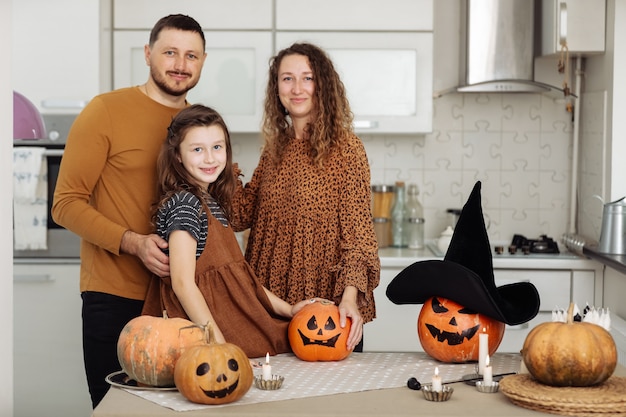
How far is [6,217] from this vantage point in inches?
83.0

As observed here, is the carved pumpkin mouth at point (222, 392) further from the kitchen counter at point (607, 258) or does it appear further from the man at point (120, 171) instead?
the kitchen counter at point (607, 258)

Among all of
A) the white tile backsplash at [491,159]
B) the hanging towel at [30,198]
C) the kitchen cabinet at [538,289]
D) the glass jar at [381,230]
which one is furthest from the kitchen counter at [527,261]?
the hanging towel at [30,198]

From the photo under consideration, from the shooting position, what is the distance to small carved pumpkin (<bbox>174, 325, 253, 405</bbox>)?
5.46ft

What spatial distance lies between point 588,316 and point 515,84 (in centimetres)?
233

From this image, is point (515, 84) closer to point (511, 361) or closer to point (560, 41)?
point (560, 41)

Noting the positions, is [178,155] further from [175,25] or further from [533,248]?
[533,248]

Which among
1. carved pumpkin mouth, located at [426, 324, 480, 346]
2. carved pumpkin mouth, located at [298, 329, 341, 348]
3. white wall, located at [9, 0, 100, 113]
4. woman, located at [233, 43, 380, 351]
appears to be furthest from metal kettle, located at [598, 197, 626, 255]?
white wall, located at [9, 0, 100, 113]

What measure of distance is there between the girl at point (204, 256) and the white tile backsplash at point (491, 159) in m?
2.03

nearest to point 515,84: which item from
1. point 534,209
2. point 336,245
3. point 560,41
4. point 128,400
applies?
point 560,41

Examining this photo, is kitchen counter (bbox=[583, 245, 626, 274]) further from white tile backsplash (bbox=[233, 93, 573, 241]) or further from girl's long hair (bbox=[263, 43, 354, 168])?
girl's long hair (bbox=[263, 43, 354, 168])

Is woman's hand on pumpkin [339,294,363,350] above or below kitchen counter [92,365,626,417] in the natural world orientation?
above

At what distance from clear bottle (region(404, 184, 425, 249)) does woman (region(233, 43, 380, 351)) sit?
164 centimetres

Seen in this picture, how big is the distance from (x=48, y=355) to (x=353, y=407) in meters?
2.37

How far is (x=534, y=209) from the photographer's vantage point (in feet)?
14.1
